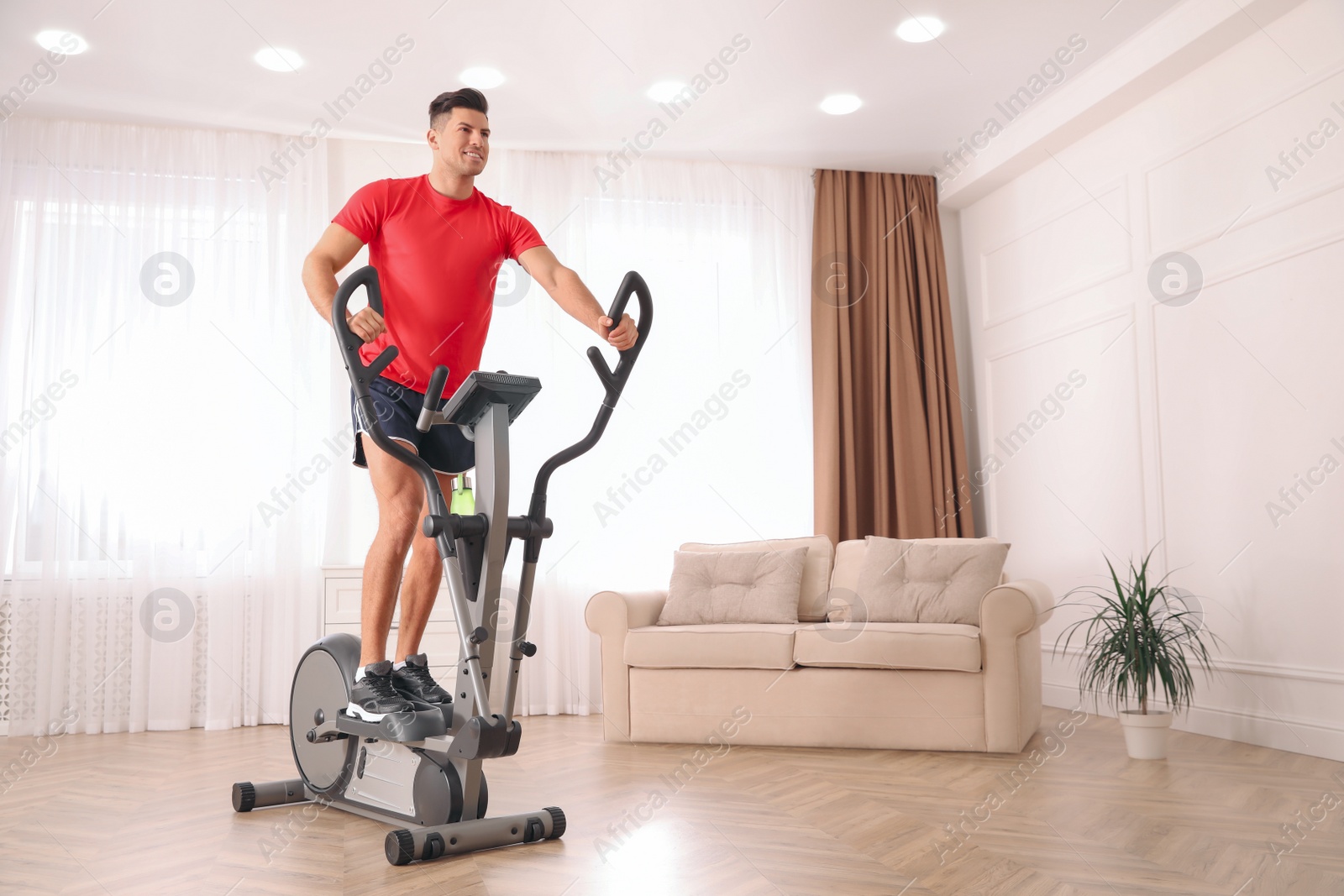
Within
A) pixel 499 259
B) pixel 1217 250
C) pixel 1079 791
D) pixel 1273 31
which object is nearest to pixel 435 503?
pixel 499 259

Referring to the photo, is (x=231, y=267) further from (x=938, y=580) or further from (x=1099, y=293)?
(x=1099, y=293)

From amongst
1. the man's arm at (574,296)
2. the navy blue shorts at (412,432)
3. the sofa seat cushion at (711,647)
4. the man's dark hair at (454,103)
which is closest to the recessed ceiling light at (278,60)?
the man's dark hair at (454,103)

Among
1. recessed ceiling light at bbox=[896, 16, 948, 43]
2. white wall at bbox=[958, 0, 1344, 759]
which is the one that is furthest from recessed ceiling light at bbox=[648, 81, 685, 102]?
white wall at bbox=[958, 0, 1344, 759]

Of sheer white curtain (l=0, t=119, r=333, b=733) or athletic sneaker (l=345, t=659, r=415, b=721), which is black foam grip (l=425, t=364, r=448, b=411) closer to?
athletic sneaker (l=345, t=659, r=415, b=721)

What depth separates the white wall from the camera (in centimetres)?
333

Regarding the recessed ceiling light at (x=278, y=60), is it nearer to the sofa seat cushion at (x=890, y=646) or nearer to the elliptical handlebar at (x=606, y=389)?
the elliptical handlebar at (x=606, y=389)

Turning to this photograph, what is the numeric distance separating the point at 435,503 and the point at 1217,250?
3208 millimetres

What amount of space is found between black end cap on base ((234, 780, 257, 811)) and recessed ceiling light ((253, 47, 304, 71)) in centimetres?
291

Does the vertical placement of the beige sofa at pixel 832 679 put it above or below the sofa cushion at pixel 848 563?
below

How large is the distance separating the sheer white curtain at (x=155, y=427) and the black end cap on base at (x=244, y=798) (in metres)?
1.90

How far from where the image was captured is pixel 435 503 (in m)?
2.11

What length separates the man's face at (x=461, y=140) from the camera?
7.77ft

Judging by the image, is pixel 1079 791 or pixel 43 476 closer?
pixel 1079 791

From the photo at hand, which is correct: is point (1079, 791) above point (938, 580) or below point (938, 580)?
below
